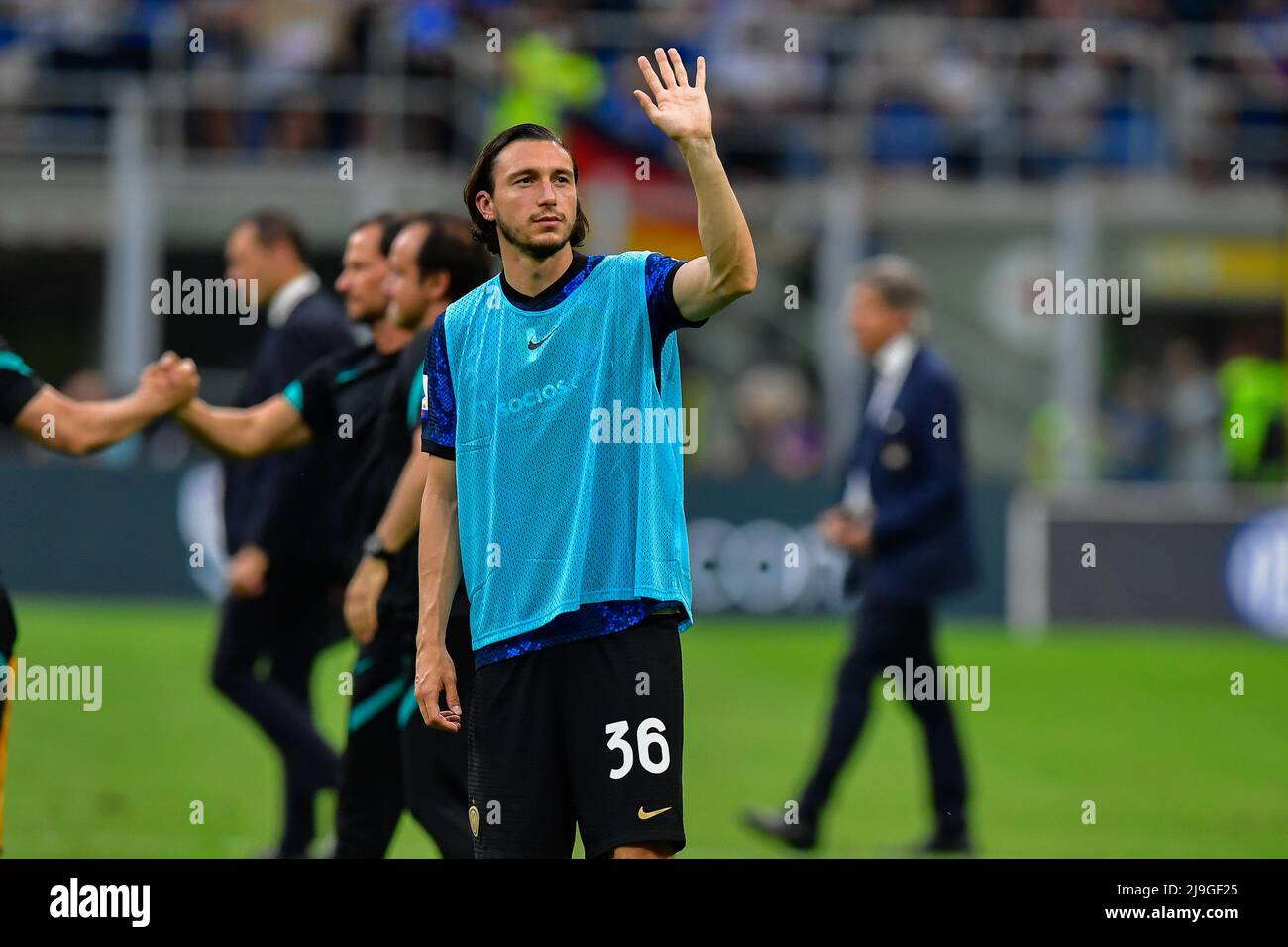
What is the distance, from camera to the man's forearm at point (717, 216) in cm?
515

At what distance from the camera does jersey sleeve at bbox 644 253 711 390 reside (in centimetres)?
551

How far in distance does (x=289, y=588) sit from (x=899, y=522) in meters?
3.02

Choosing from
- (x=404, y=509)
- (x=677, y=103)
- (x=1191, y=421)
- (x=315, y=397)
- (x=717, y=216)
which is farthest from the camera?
(x=1191, y=421)

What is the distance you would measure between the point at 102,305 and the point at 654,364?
25529 millimetres

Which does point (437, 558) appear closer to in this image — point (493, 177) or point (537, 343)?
point (537, 343)

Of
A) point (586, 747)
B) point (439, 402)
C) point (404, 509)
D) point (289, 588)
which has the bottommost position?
point (586, 747)

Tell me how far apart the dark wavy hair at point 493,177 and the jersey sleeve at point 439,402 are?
0.25 metres

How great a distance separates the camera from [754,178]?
2534cm

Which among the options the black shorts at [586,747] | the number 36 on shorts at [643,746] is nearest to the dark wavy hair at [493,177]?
the black shorts at [586,747]

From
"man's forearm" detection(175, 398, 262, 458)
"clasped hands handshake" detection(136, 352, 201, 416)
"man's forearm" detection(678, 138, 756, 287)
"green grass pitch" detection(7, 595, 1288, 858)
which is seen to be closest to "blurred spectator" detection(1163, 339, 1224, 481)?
"green grass pitch" detection(7, 595, 1288, 858)

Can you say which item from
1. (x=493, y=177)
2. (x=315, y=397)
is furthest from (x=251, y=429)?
(x=493, y=177)

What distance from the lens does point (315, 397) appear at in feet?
25.8

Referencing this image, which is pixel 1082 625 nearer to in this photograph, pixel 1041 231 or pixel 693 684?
pixel 693 684

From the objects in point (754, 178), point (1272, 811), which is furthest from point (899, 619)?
point (754, 178)
